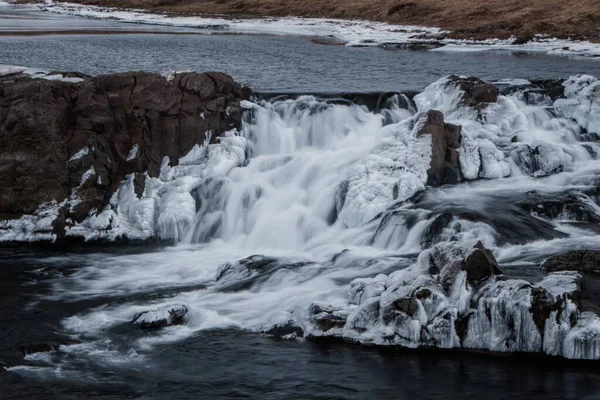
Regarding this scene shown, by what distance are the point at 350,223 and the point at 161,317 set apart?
519 centimetres

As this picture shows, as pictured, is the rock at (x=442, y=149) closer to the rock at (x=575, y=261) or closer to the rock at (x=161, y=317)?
the rock at (x=575, y=261)

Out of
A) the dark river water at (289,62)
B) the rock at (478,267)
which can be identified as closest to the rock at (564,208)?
the rock at (478,267)

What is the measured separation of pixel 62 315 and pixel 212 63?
17.6m

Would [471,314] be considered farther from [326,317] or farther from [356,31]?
[356,31]

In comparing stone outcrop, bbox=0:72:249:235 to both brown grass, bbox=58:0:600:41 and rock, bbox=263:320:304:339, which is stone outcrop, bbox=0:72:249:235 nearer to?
rock, bbox=263:320:304:339

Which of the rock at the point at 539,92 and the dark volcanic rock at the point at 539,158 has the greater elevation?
the rock at the point at 539,92

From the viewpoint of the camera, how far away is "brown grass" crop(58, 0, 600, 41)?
36.1 meters

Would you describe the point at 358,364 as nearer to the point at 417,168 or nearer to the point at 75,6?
the point at 417,168

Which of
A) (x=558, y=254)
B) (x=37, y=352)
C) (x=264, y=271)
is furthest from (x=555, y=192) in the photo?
(x=37, y=352)

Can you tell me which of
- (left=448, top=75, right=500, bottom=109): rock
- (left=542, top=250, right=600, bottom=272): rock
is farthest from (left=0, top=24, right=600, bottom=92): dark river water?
(left=542, top=250, right=600, bottom=272): rock

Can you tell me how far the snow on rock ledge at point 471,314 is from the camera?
10.7 metres

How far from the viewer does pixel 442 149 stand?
18016mm

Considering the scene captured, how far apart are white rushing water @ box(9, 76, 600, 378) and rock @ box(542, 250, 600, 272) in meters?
0.35

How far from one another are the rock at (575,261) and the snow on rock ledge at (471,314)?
897mm
